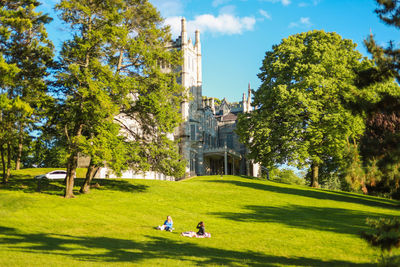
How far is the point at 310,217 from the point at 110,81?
16.7 metres

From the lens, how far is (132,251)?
1558 centimetres

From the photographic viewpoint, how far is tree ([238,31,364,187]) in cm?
3709

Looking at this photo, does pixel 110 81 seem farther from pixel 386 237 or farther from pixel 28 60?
pixel 386 237

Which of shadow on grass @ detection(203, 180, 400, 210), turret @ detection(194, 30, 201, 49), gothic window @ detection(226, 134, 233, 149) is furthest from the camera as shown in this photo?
gothic window @ detection(226, 134, 233, 149)

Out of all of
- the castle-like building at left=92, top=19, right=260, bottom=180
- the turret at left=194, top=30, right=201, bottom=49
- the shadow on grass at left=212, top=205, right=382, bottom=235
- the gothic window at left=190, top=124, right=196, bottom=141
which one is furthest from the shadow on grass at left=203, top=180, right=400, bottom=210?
the turret at left=194, top=30, right=201, bottom=49

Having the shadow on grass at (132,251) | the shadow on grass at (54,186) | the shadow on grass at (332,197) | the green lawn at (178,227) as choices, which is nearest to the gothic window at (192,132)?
the shadow on grass at (332,197)

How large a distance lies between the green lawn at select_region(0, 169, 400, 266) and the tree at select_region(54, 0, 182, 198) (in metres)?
3.36

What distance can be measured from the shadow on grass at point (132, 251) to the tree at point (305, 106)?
72.7 ft

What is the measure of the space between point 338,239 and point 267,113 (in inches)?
927

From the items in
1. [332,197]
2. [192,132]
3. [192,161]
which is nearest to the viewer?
[332,197]

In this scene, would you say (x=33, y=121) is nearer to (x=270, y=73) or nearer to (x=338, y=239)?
(x=338, y=239)

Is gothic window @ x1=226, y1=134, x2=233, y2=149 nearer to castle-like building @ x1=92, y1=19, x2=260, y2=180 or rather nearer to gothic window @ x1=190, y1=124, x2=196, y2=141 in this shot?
castle-like building @ x1=92, y1=19, x2=260, y2=180

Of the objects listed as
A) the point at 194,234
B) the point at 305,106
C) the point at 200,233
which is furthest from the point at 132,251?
the point at 305,106

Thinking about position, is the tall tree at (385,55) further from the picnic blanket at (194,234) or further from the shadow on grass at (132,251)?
the picnic blanket at (194,234)
